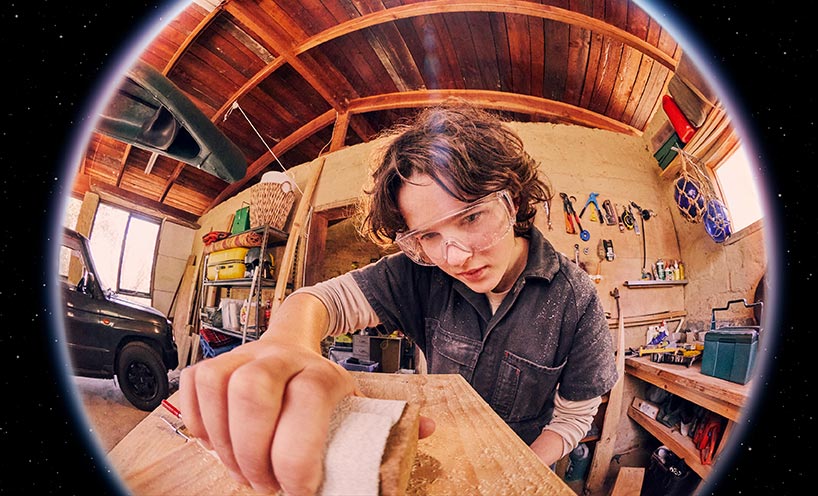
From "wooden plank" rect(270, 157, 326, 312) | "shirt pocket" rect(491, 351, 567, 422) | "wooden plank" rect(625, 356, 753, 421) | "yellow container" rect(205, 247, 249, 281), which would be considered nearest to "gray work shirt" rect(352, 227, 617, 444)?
"shirt pocket" rect(491, 351, 567, 422)

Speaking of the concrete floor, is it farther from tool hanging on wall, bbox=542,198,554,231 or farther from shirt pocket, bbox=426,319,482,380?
tool hanging on wall, bbox=542,198,554,231

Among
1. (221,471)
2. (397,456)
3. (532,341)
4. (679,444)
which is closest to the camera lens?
(397,456)

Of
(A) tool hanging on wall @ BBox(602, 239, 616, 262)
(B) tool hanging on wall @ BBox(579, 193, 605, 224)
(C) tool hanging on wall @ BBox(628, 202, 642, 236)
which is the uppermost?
(B) tool hanging on wall @ BBox(579, 193, 605, 224)

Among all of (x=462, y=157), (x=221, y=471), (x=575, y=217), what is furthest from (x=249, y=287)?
(x=575, y=217)

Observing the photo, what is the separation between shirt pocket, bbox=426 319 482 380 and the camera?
86 cm

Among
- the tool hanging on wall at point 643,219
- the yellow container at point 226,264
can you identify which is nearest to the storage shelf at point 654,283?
the tool hanging on wall at point 643,219

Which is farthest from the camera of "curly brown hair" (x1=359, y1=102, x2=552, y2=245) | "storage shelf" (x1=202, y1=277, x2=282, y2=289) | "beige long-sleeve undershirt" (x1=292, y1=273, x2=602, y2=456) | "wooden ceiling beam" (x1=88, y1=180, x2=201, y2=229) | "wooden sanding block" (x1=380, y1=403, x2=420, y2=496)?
"curly brown hair" (x1=359, y1=102, x2=552, y2=245)

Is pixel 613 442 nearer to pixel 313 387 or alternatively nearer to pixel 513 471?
pixel 513 471

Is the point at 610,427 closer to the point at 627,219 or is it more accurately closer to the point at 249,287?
the point at 627,219

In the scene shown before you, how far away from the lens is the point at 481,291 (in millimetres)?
879

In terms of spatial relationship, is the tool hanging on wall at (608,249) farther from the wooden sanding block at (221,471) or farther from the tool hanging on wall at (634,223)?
the wooden sanding block at (221,471)

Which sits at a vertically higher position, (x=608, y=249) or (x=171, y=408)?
(x=608, y=249)

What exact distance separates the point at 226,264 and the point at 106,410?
29 cm

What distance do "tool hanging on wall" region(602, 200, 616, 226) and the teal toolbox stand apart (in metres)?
0.23
